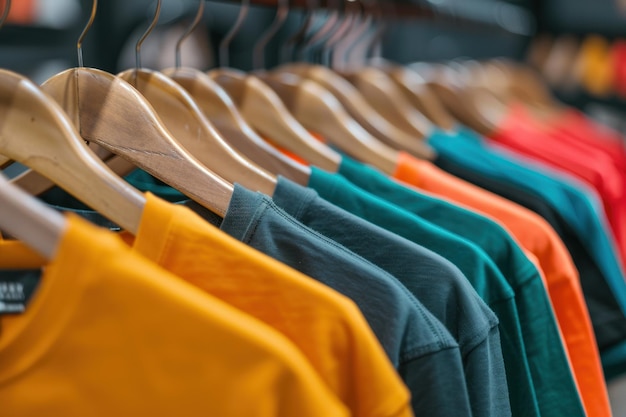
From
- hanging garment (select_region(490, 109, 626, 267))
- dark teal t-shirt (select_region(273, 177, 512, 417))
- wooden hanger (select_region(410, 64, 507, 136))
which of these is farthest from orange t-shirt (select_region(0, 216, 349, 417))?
wooden hanger (select_region(410, 64, 507, 136))

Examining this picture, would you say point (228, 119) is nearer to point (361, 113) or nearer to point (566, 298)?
point (361, 113)

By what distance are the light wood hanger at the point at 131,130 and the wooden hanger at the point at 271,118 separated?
0.66 feet

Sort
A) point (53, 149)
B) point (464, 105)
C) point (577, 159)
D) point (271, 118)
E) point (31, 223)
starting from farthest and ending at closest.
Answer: point (464, 105)
point (577, 159)
point (271, 118)
point (53, 149)
point (31, 223)

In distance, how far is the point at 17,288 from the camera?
1.50 feet

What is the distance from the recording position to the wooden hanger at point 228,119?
0.68 meters

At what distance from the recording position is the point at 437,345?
0.46 metres

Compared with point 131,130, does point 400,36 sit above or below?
below

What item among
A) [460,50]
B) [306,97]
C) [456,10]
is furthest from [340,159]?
[460,50]

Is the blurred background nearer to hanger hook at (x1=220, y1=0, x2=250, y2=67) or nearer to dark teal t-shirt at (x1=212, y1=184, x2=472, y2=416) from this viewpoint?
hanger hook at (x1=220, y1=0, x2=250, y2=67)

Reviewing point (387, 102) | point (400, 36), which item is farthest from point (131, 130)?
point (400, 36)

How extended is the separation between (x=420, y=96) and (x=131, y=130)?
26.5 inches

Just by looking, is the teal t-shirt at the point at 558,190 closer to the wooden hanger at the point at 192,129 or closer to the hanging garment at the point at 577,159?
the hanging garment at the point at 577,159

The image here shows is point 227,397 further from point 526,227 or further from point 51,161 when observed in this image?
point 526,227

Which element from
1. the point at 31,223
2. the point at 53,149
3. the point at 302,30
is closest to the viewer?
the point at 31,223
